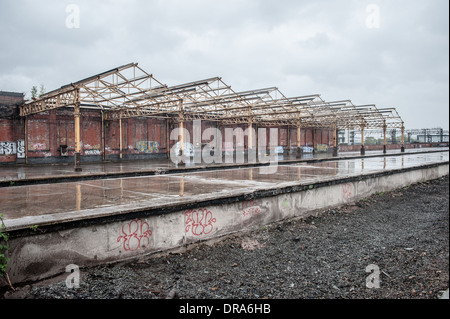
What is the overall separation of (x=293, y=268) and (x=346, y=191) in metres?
6.38

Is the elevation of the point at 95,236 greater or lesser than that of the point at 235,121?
lesser

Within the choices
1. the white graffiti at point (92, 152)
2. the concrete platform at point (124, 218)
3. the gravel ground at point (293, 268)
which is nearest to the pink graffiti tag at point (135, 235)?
the concrete platform at point (124, 218)

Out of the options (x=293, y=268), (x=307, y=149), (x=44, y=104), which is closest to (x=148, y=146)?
(x=44, y=104)

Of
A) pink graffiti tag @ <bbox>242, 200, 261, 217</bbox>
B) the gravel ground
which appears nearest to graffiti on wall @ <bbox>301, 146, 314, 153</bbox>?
the gravel ground

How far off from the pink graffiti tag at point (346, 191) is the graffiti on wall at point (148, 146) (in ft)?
59.0

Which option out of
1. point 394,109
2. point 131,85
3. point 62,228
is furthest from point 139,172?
point 394,109

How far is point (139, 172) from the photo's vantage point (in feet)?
47.0

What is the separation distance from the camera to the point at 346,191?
1171 cm

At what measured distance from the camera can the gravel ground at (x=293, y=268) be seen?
504cm

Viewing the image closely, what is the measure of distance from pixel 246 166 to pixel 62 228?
14.3 metres

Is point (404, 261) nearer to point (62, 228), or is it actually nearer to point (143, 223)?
point (143, 223)

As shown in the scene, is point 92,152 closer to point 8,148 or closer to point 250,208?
point 8,148

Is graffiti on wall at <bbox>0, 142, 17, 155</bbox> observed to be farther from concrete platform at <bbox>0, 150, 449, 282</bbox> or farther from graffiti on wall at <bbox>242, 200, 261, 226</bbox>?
graffiti on wall at <bbox>242, 200, 261, 226</bbox>

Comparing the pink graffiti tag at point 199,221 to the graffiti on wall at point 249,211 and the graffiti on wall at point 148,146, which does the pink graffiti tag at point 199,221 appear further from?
the graffiti on wall at point 148,146
